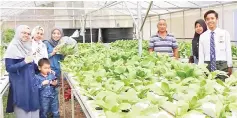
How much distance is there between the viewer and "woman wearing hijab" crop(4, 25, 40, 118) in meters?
3.23

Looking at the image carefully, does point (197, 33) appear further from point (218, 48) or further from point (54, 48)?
point (54, 48)

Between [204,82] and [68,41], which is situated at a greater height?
[68,41]

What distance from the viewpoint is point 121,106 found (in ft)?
4.95

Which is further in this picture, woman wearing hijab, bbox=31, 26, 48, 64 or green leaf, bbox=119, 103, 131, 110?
woman wearing hijab, bbox=31, 26, 48, 64

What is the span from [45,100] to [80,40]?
8.45 metres

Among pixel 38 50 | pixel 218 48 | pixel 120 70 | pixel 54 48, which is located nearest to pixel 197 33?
pixel 218 48

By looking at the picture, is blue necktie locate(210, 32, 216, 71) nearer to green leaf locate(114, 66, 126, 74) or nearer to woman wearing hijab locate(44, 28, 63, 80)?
green leaf locate(114, 66, 126, 74)

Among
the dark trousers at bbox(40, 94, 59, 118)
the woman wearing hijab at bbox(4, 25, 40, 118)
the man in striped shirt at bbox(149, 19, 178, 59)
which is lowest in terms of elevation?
the dark trousers at bbox(40, 94, 59, 118)

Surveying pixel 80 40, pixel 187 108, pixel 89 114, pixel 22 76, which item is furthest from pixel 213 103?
pixel 80 40

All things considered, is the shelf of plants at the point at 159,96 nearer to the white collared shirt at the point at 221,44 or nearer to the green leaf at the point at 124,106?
the green leaf at the point at 124,106

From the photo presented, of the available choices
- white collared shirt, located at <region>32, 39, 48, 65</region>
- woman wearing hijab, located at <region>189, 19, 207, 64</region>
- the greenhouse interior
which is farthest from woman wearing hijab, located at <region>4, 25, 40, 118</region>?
woman wearing hijab, located at <region>189, 19, 207, 64</region>

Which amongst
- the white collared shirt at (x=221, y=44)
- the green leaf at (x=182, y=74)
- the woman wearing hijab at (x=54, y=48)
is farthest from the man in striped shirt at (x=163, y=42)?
the green leaf at (x=182, y=74)

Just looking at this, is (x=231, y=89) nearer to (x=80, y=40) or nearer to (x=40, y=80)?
(x=40, y=80)

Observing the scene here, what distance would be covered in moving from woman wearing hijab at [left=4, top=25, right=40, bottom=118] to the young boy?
0.15 metres
